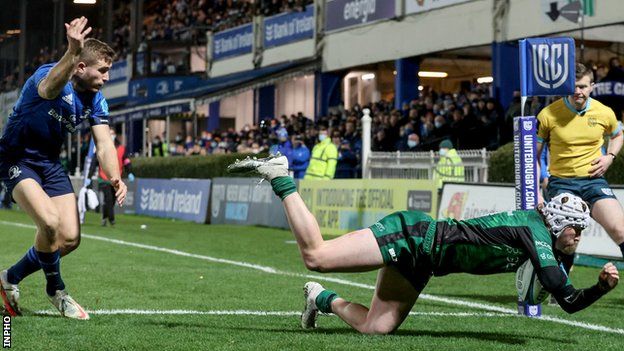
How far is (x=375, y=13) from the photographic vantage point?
1364 inches

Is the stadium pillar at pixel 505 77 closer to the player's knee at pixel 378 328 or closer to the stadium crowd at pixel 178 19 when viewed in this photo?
the stadium crowd at pixel 178 19

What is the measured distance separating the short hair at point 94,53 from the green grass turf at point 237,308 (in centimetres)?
195

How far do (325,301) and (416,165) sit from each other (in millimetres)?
13484

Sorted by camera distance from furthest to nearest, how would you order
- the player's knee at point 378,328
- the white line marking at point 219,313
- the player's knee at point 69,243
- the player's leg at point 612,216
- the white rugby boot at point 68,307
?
the player's leg at point 612,216 < the white line marking at point 219,313 < the player's knee at point 69,243 < the white rugby boot at point 68,307 < the player's knee at point 378,328

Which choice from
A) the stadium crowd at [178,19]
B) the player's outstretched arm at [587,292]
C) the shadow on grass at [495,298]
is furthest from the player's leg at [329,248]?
the stadium crowd at [178,19]

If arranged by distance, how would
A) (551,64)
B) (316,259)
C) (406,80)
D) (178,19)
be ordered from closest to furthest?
(316,259)
(551,64)
(406,80)
(178,19)

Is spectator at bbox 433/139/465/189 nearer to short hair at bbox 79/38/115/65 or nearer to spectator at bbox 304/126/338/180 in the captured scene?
spectator at bbox 304/126/338/180

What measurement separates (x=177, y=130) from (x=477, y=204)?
40108 mm

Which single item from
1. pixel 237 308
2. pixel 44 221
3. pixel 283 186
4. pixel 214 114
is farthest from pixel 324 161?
pixel 214 114

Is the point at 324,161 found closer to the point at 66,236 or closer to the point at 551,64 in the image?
the point at 551,64

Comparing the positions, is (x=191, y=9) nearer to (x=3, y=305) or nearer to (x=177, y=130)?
(x=177, y=130)

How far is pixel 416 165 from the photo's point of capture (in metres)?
21.9

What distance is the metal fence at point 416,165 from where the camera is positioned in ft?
67.2

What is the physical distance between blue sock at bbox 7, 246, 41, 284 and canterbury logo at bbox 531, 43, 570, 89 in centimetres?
442
